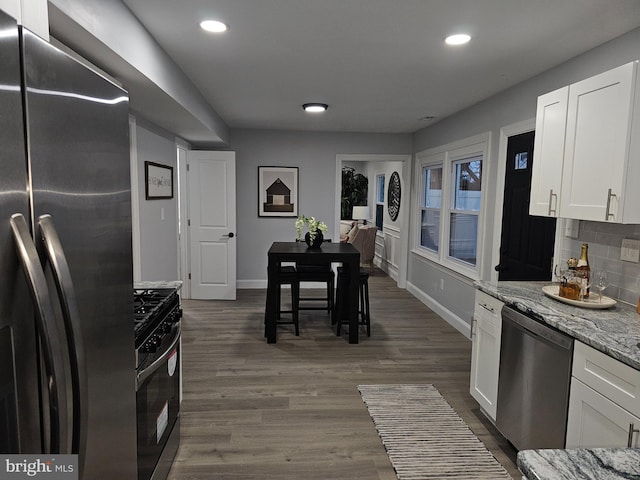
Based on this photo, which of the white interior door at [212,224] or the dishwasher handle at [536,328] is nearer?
the dishwasher handle at [536,328]

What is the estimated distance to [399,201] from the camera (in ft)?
24.0

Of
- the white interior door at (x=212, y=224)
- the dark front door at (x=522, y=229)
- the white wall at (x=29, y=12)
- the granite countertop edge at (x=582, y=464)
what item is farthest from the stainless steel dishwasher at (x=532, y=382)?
the white interior door at (x=212, y=224)

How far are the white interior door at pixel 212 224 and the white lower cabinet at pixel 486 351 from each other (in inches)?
149

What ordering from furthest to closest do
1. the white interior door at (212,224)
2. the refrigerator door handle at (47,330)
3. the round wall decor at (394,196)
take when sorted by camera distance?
the round wall decor at (394,196)
the white interior door at (212,224)
the refrigerator door handle at (47,330)

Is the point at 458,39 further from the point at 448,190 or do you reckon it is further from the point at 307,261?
the point at 448,190

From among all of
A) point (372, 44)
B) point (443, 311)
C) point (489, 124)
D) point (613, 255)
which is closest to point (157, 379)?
point (372, 44)

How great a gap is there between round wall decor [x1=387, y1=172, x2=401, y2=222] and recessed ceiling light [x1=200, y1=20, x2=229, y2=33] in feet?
17.5

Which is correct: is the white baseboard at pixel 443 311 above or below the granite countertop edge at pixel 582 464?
below

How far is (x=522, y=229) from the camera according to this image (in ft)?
11.4

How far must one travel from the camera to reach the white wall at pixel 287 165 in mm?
6254

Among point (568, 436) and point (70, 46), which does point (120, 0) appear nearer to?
point (70, 46)

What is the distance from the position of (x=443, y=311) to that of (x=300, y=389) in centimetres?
257
